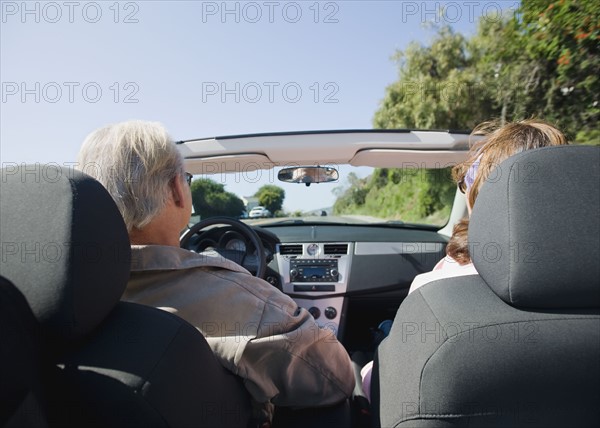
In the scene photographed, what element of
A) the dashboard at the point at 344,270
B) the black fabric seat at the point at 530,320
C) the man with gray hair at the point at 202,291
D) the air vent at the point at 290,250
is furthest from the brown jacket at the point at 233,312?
the air vent at the point at 290,250

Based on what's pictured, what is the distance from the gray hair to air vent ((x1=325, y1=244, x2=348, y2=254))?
2437mm

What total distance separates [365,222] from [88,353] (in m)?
3.57

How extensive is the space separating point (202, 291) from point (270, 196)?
265 centimetres

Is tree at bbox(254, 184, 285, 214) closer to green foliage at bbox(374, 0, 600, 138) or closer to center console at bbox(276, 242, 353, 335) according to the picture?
center console at bbox(276, 242, 353, 335)

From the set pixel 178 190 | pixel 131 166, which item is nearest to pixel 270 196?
pixel 178 190

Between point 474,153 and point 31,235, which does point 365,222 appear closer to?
point 474,153

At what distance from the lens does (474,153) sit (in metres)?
2.06

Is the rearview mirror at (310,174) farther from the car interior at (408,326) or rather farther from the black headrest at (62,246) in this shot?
the black headrest at (62,246)

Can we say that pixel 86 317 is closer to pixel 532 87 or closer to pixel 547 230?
pixel 547 230

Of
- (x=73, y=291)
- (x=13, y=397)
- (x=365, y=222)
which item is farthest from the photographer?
(x=365, y=222)

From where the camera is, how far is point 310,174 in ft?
11.9

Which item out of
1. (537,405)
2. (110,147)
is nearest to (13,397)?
(110,147)

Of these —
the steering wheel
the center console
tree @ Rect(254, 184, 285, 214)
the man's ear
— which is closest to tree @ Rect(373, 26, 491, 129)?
tree @ Rect(254, 184, 285, 214)

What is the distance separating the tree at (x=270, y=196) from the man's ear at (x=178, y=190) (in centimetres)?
221
